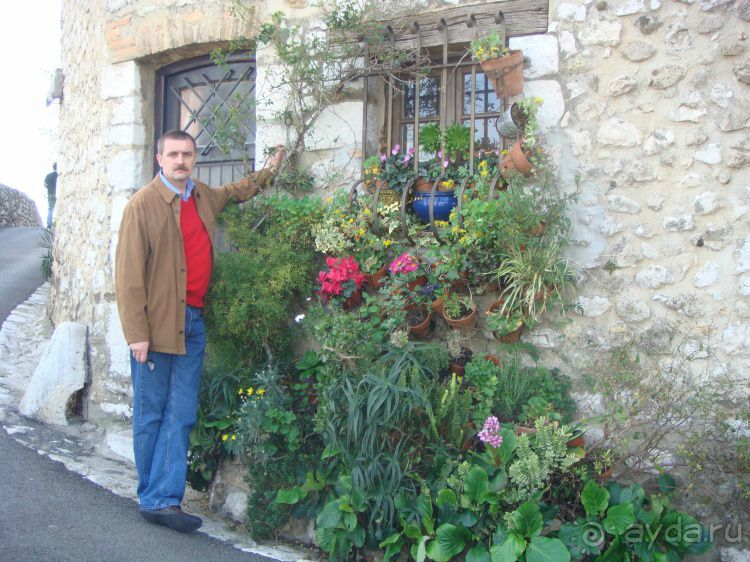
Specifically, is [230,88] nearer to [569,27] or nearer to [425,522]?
[569,27]

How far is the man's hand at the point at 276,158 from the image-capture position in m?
4.88

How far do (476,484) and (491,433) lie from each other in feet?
0.96

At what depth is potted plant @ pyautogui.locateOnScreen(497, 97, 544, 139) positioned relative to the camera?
4.16 m

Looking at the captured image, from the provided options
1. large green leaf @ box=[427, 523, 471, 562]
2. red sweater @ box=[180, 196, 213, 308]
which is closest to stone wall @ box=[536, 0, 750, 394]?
large green leaf @ box=[427, 523, 471, 562]

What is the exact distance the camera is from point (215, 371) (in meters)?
4.38

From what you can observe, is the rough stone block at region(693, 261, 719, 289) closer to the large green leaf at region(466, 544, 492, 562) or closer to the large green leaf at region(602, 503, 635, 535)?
the large green leaf at region(602, 503, 635, 535)

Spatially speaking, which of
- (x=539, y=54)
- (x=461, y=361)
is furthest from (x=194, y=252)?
(x=539, y=54)

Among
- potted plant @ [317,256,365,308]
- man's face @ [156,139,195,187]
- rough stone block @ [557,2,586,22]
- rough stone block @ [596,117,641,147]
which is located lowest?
potted plant @ [317,256,365,308]

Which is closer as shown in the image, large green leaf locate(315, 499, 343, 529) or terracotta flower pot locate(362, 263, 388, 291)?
large green leaf locate(315, 499, 343, 529)

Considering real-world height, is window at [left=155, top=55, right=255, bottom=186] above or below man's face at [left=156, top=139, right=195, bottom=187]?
above

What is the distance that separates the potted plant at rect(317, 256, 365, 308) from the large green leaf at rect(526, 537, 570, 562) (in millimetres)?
1799

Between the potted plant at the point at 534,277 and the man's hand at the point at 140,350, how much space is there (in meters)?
1.94

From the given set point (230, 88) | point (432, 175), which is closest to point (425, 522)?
point (432, 175)

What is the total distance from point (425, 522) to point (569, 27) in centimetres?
294
